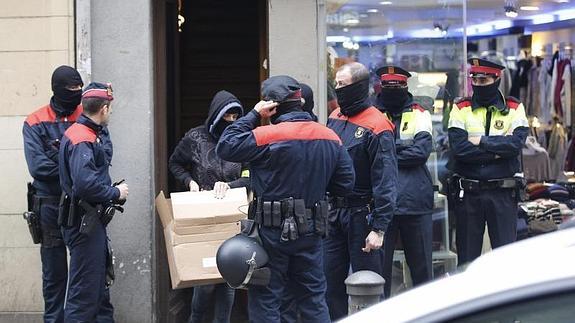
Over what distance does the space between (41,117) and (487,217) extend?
3.64m

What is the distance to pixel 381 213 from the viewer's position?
638 centimetres

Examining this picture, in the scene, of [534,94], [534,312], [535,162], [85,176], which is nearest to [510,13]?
[534,94]

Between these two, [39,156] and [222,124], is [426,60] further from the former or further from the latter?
[39,156]

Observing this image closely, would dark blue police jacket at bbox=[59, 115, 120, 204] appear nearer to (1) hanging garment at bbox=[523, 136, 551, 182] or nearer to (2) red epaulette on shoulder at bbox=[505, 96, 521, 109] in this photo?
(2) red epaulette on shoulder at bbox=[505, 96, 521, 109]

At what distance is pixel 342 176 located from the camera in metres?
6.05

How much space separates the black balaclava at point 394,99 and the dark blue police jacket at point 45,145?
8.04ft

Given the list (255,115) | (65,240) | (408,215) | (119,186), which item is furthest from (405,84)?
(65,240)

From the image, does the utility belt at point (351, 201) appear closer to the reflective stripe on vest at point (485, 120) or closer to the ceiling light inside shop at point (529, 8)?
the reflective stripe on vest at point (485, 120)

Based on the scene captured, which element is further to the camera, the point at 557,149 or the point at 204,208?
the point at 557,149

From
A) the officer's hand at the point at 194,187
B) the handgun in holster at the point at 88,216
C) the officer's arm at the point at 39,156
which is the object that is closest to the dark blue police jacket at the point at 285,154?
the officer's hand at the point at 194,187

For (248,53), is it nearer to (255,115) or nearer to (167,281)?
(167,281)

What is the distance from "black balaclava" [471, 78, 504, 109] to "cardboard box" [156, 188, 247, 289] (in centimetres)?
220

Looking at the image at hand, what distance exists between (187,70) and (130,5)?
1668mm

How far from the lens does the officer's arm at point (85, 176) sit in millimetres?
6270
